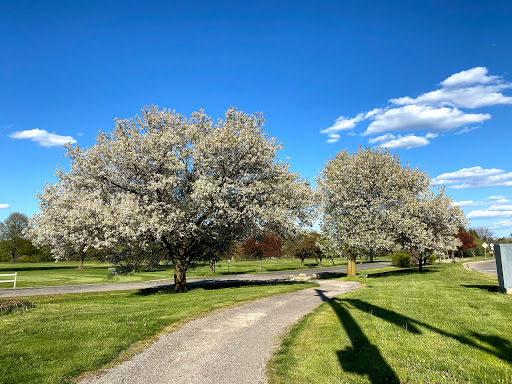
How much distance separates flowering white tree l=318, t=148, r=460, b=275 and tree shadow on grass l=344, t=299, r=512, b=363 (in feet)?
51.7

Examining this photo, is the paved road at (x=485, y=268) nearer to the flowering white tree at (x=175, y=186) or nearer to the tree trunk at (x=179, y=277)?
the flowering white tree at (x=175, y=186)

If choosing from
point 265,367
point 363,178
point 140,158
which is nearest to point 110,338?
point 265,367

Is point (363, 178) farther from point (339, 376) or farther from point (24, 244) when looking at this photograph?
point (24, 244)

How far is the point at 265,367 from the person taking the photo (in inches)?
258

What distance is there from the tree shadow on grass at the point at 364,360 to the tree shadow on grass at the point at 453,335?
162 cm

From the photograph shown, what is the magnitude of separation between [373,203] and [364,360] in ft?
73.6

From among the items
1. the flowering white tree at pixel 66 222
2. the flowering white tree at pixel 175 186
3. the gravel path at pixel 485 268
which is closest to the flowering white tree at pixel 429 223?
the gravel path at pixel 485 268

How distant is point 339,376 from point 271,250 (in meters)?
45.8

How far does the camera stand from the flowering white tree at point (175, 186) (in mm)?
16297

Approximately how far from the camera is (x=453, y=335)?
794 cm

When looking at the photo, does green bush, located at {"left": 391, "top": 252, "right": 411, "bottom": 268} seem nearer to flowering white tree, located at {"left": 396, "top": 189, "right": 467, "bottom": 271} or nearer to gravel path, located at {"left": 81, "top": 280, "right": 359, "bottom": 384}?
flowering white tree, located at {"left": 396, "top": 189, "right": 467, "bottom": 271}

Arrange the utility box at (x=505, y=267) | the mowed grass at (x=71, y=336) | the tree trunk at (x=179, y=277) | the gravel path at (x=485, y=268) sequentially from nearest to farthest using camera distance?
the mowed grass at (x=71, y=336) < the utility box at (x=505, y=267) < the tree trunk at (x=179, y=277) < the gravel path at (x=485, y=268)

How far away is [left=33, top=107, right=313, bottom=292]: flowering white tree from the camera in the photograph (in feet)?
53.5

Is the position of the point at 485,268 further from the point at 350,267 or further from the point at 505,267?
the point at 505,267
